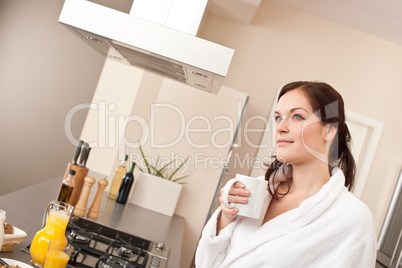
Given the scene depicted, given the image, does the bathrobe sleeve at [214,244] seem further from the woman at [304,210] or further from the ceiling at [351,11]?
the ceiling at [351,11]

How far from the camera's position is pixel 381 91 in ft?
13.3

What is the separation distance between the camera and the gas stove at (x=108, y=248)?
1.79m

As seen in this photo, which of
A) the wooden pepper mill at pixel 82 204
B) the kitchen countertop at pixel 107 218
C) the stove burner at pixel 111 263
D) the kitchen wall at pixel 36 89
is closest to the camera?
the stove burner at pixel 111 263

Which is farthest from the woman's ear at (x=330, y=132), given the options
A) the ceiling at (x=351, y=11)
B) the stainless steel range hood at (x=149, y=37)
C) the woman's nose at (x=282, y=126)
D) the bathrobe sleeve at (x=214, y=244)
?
the ceiling at (x=351, y=11)

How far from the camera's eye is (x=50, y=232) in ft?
5.04

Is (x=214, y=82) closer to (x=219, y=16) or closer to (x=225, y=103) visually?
(x=225, y=103)

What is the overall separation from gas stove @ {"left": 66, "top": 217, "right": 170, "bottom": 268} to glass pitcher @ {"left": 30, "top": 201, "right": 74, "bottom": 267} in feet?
0.57

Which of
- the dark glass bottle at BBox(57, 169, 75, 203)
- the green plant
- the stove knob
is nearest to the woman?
the stove knob

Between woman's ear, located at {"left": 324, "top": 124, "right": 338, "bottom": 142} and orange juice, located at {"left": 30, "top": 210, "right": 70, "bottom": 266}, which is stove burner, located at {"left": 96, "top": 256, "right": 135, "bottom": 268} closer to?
orange juice, located at {"left": 30, "top": 210, "right": 70, "bottom": 266}

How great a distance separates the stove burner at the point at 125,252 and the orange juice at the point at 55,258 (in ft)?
1.97

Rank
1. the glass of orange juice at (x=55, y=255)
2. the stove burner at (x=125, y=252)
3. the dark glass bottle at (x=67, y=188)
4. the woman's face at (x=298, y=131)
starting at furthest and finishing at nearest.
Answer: the dark glass bottle at (x=67, y=188), the stove burner at (x=125, y=252), the glass of orange juice at (x=55, y=255), the woman's face at (x=298, y=131)

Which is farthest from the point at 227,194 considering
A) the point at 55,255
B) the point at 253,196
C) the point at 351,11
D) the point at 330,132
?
the point at 351,11

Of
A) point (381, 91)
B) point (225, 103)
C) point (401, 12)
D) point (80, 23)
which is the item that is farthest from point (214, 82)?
point (381, 91)

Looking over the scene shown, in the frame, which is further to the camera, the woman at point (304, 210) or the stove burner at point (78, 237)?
the stove burner at point (78, 237)
